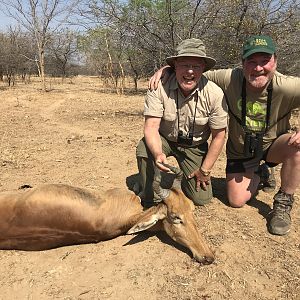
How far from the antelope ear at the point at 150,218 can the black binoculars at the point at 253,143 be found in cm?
131

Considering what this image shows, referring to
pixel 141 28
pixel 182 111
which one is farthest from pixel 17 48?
pixel 182 111

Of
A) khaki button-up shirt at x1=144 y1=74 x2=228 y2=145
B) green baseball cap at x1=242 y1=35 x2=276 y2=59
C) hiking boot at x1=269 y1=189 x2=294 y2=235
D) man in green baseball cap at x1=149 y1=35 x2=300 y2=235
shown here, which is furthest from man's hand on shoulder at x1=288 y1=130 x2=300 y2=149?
green baseball cap at x1=242 y1=35 x2=276 y2=59

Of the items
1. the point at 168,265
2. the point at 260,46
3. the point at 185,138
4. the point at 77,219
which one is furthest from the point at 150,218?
the point at 260,46

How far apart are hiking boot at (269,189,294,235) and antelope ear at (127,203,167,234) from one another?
47.8 inches

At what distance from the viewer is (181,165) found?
515 centimetres

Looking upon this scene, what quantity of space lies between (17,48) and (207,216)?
33.5m

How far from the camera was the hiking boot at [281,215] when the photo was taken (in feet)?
14.1

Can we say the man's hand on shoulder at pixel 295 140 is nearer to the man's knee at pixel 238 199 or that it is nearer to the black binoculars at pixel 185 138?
the man's knee at pixel 238 199

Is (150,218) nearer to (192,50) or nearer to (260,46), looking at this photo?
(192,50)

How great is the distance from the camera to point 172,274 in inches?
145

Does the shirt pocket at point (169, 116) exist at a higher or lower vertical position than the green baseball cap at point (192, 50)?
lower

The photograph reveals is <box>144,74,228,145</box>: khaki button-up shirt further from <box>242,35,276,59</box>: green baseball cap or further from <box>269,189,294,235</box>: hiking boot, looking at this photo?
<box>269,189,294,235</box>: hiking boot

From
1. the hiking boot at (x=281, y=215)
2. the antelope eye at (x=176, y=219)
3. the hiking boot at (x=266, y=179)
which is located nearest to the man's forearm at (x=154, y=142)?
the antelope eye at (x=176, y=219)

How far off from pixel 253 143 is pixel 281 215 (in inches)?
34.4
